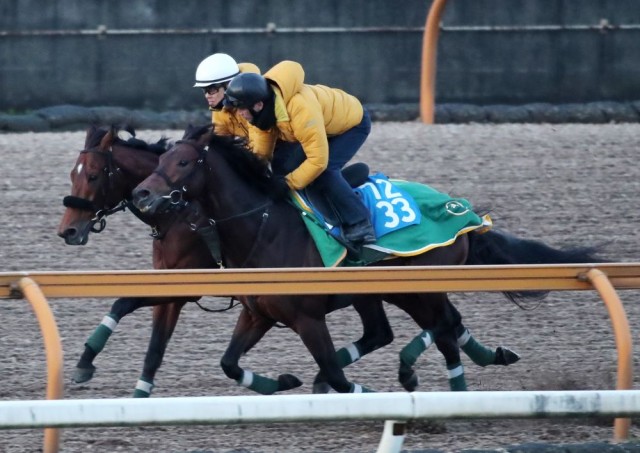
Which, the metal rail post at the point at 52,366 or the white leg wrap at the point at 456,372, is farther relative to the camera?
the white leg wrap at the point at 456,372

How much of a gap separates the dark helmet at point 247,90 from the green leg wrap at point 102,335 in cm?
127

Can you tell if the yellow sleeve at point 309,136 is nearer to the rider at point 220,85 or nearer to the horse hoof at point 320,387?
the rider at point 220,85

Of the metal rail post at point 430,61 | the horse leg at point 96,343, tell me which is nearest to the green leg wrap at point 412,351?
the horse leg at point 96,343

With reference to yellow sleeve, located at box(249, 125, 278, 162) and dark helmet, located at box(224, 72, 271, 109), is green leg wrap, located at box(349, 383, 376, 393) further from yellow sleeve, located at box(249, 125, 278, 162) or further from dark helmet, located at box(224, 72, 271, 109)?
dark helmet, located at box(224, 72, 271, 109)

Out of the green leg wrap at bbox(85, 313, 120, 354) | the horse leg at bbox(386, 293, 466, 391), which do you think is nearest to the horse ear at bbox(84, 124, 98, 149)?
the green leg wrap at bbox(85, 313, 120, 354)

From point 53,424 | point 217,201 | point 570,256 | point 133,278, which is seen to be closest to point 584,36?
point 570,256

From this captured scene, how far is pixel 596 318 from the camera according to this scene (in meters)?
7.52

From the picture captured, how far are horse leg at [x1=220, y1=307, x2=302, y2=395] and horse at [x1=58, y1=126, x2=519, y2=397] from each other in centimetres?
5

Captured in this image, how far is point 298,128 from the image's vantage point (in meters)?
5.91

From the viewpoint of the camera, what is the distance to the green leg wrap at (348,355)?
6.22 meters

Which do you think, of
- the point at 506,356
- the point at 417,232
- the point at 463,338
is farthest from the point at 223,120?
the point at 506,356

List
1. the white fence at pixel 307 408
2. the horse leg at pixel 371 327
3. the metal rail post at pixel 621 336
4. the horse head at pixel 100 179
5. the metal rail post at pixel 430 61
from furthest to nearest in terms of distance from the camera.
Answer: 1. the metal rail post at pixel 430 61
2. the horse leg at pixel 371 327
3. the horse head at pixel 100 179
4. the metal rail post at pixel 621 336
5. the white fence at pixel 307 408

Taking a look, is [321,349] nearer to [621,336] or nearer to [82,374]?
[82,374]

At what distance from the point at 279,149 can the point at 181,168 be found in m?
0.61
